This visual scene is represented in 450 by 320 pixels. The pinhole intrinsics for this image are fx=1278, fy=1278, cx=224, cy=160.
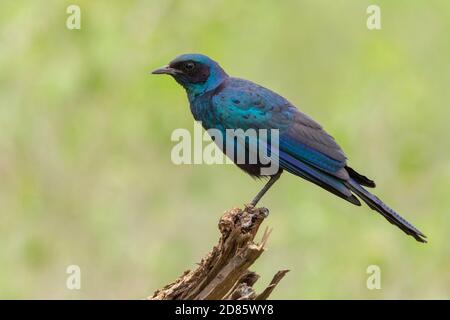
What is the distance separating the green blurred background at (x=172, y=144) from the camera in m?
11.7

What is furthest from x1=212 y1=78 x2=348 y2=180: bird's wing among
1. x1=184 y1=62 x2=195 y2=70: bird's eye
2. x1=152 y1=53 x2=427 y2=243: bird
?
x1=184 y1=62 x2=195 y2=70: bird's eye

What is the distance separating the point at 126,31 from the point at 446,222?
3.52m

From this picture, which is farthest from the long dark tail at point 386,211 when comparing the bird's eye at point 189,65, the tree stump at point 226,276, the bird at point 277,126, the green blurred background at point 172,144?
the green blurred background at point 172,144

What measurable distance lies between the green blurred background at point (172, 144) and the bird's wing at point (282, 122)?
5.82 ft

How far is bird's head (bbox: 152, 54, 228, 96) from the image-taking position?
10.1 m

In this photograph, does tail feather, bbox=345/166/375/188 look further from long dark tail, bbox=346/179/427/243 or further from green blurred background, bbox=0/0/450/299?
green blurred background, bbox=0/0/450/299

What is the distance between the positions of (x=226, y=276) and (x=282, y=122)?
1.91 m

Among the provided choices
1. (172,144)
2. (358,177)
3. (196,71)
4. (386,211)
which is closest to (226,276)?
(386,211)

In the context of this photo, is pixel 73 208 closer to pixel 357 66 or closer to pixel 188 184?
pixel 188 184

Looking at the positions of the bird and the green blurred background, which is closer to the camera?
the bird

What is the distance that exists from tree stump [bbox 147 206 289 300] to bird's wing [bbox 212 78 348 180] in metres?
1.42

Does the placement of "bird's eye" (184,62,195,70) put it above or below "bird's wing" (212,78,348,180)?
above

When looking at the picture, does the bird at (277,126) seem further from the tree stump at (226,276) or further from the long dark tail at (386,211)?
the tree stump at (226,276)

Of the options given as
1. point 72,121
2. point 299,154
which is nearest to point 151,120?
point 72,121
